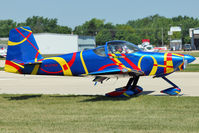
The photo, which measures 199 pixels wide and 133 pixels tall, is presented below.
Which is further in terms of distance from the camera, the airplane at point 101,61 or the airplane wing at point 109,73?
the airplane at point 101,61

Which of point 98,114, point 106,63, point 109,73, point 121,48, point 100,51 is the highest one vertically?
point 121,48

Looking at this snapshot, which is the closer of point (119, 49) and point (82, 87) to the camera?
point (119, 49)

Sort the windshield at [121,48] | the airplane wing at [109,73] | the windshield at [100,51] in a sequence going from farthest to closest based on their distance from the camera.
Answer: the windshield at [100,51] → the windshield at [121,48] → the airplane wing at [109,73]

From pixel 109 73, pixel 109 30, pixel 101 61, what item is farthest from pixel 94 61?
pixel 109 30

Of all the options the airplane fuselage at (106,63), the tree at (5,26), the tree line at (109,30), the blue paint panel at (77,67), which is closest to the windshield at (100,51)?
the airplane fuselage at (106,63)

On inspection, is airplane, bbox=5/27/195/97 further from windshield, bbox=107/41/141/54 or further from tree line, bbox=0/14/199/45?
tree line, bbox=0/14/199/45

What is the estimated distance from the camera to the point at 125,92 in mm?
12922

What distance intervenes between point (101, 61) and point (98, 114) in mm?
3253

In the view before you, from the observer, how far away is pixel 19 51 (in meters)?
13.1

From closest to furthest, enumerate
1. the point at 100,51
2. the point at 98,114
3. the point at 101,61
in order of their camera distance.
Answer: the point at 98,114
the point at 101,61
the point at 100,51

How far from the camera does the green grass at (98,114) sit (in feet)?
27.3

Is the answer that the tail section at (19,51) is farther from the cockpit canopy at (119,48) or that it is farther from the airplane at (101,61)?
the cockpit canopy at (119,48)

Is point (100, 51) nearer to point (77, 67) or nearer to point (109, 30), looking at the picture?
point (77, 67)

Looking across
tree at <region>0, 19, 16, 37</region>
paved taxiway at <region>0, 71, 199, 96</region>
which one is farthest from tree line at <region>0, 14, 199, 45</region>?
paved taxiway at <region>0, 71, 199, 96</region>
